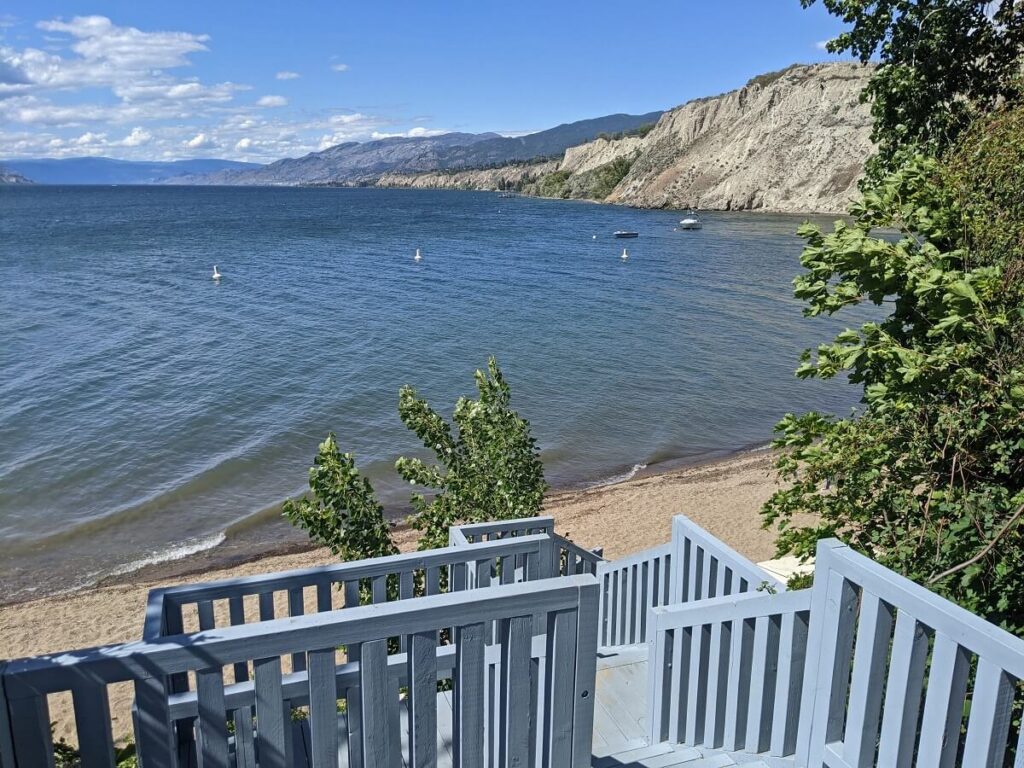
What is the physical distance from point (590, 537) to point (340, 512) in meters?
7.77

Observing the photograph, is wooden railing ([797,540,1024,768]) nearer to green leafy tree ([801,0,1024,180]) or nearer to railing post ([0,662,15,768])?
railing post ([0,662,15,768])

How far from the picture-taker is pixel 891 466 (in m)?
4.41

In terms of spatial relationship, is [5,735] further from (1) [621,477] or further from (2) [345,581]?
(1) [621,477]

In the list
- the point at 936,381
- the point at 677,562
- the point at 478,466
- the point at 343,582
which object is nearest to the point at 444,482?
the point at 478,466

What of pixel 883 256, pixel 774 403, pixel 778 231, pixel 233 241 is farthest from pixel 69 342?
pixel 778 231

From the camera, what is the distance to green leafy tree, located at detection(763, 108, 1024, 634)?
12.3 feet

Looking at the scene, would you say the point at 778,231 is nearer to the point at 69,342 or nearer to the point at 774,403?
the point at 774,403

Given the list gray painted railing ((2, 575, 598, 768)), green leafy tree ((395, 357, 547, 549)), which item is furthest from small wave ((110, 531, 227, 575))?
gray painted railing ((2, 575, 598, 768))

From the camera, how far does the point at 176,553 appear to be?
14.0 meters

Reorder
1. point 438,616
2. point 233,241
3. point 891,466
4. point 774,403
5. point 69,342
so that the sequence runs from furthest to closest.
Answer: point 233,241 → point 69,342 → point 774,403 → point 891,466 → point 438,616

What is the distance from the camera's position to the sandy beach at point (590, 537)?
435 inches

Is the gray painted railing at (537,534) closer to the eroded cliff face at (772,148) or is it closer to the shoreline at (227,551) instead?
the shoreline at (227,551)

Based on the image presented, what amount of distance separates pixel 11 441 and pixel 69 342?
34.6 feet

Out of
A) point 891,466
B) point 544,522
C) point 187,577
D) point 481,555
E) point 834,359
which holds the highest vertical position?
point 834,359
